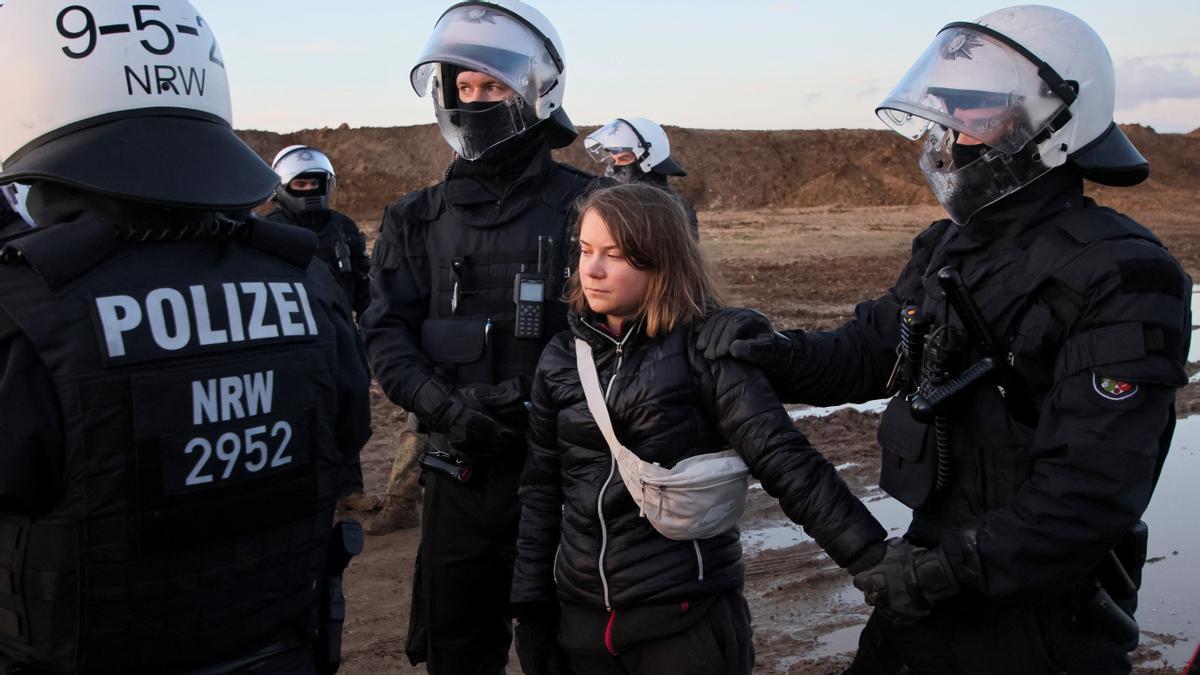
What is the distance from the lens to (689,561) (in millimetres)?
2857

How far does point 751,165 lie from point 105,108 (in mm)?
36217

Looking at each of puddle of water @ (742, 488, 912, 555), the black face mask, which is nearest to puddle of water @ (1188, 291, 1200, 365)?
puddle of water @ (742, 488, 912, 555)

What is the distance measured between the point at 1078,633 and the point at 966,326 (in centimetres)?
75

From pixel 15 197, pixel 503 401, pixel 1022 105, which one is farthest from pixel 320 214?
pixel 1022 105

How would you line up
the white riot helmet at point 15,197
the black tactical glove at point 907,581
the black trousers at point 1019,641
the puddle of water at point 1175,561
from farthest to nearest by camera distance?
1. the puddle of water at point 1175,561
2. the white riot helmet at point 15,197
3. the black trousers at point 1019,641
4. the black tactical glove at point 907,581

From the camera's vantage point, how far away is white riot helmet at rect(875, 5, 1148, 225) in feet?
8.78

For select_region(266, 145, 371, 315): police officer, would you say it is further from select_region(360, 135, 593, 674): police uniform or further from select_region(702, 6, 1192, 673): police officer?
select_region(702, 6, 1192, 673): police officer

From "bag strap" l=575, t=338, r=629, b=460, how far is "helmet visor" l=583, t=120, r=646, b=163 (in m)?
5.32

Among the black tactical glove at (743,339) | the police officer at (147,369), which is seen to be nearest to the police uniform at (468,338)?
the black tactical glove at (743,339)

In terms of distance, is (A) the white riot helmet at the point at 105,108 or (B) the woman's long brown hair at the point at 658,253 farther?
(B) the woman's long brown hair at the point at 658,253

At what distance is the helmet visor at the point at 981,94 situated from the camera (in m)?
→ 2.69

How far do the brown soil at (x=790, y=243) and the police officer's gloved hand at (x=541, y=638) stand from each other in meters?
1.03

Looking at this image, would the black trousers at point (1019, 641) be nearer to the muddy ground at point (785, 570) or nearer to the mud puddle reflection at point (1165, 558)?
the muddy ground at point (785, 570)

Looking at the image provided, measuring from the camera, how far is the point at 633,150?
8203 millimetres
